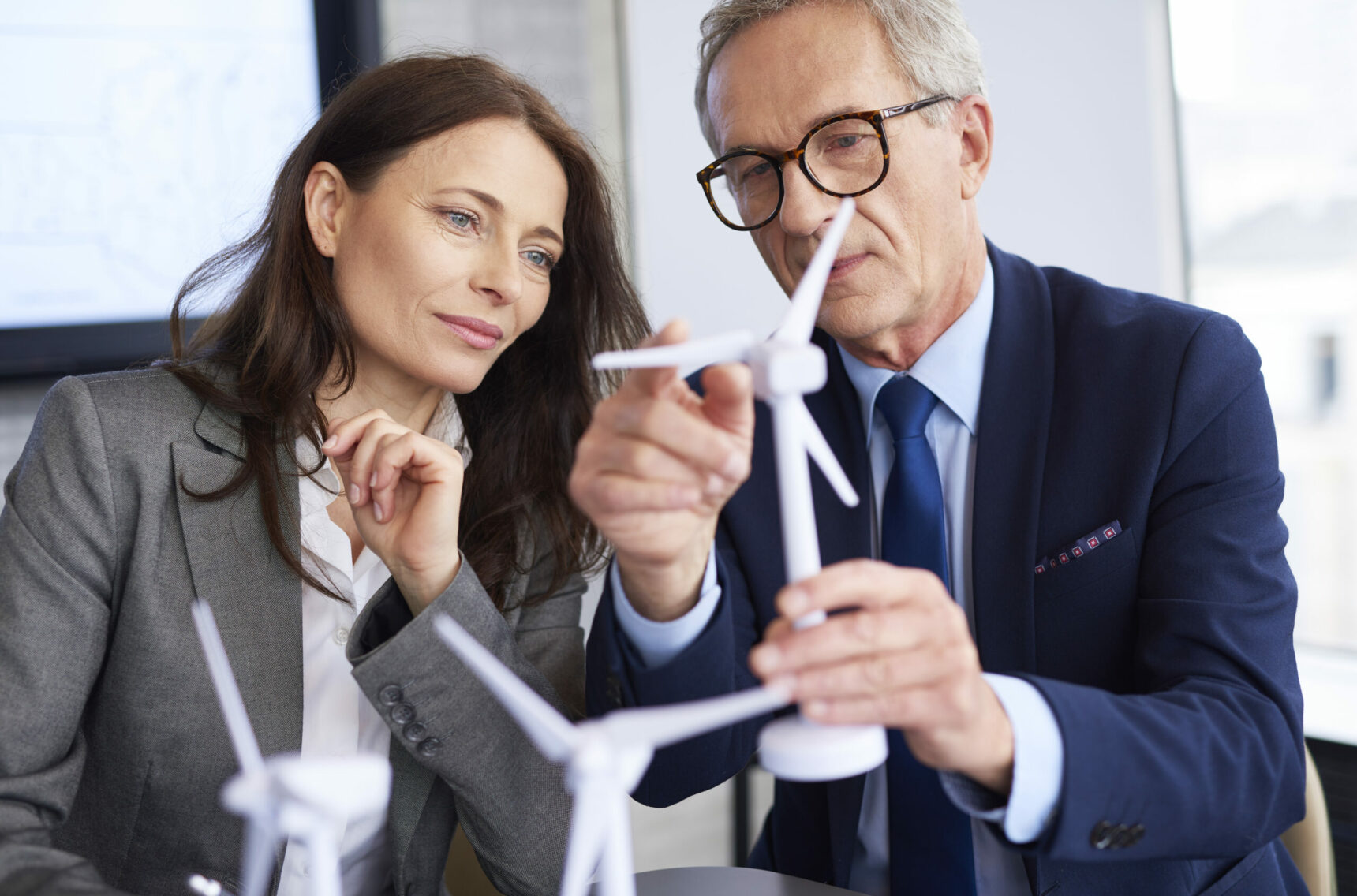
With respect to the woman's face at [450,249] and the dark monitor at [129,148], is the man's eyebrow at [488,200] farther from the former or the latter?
the dark monitor at [129,148]

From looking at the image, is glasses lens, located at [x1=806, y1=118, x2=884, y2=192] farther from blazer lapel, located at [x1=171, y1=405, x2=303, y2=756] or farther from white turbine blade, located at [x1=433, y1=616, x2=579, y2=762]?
white turbine blade, located at [x1=433, y1=616, x2=579, y2=762]

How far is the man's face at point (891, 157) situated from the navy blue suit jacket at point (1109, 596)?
0.18 metres

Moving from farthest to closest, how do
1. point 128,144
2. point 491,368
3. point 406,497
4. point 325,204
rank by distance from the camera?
point 128,144 → point 491,368 → point 325,204 → point 406,497

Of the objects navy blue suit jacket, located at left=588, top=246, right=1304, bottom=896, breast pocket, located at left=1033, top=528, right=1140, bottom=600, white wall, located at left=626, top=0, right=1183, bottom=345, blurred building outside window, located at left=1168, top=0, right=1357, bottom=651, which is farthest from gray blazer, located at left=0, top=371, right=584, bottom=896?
blurred building outside window, located at left=1168, top=0, right=1357, bottom=651

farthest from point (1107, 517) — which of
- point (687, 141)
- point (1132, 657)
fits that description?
point (687, 141)

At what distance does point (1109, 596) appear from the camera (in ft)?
5.48

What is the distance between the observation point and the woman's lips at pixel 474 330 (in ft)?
6.18

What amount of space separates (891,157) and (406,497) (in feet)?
3.01

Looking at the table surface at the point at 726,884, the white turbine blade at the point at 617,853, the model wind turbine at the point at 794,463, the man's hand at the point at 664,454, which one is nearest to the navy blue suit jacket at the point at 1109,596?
the table surface at the point at 726,884

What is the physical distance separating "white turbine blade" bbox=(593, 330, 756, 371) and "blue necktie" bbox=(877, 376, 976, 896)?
837 mm

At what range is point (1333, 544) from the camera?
135 inches

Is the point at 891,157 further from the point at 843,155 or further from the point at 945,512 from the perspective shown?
the point at 945,512

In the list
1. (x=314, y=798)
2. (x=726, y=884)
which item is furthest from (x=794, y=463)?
(x=726, y=884)

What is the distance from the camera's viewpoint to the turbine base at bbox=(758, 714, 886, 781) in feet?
3.12
